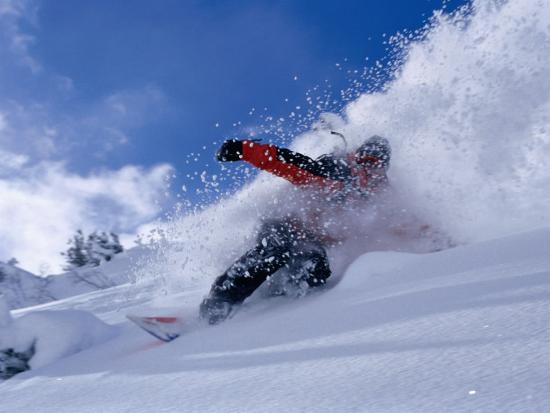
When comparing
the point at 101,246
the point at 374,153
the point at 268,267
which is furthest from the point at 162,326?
the point at 101,246

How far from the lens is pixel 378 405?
3.68 feet

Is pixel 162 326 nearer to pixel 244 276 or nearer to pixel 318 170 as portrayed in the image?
pixel 244 276

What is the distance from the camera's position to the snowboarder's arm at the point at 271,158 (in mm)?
4254

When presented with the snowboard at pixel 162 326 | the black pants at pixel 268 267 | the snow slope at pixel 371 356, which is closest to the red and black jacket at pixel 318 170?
the black pants at pixel 268 267

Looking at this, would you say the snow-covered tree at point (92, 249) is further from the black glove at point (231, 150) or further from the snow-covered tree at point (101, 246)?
the black glove at point (231, 150)

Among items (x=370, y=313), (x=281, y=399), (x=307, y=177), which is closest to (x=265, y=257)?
(x=307, y=177)

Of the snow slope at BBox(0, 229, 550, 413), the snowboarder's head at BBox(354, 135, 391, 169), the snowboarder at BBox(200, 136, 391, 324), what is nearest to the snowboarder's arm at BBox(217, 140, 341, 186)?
the snowboarder at BBox(200, 136, 391, 324)

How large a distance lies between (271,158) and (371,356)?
2.88 metres

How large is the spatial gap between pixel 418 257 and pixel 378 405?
96.4 inches

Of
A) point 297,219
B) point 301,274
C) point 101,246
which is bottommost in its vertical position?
point 301,274

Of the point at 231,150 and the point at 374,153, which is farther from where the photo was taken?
the point at 374,153

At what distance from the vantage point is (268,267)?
12.4 feet

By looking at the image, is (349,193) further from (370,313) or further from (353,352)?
(353,352)

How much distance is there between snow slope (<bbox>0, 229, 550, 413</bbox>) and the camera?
1.16 m
